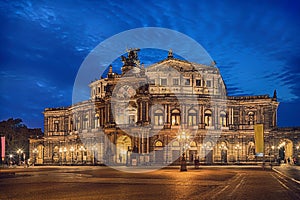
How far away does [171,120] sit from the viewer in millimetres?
83625

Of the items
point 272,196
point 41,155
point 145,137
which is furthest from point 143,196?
point 41,155

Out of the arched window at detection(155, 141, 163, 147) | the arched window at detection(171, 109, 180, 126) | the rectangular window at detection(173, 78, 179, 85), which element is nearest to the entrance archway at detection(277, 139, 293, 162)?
the arched window at detection(171, 109, 180, 126)

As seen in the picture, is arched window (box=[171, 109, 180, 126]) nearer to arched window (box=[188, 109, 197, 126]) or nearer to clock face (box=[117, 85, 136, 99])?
arched window (box=[188, 109, 197, 126])

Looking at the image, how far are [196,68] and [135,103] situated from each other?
60.5 ft

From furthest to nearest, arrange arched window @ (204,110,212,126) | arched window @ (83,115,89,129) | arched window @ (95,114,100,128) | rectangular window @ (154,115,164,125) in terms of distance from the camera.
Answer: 1. arched window @ (83,115,89,129)
2. arched window @ (95,114,100,128)
3. arched window @ (204,110,212,126)
4. rectangular window @ (154,115,164,125)

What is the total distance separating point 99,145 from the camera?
3410 inches

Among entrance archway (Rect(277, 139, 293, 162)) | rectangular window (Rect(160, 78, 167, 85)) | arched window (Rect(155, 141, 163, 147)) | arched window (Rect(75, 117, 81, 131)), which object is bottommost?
entrance archway (Rect(277, 139, 293, 162))

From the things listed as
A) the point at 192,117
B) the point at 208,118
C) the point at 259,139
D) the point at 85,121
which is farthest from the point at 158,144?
A: the point at 259,139

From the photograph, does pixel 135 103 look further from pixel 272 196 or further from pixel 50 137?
pixel 272 196

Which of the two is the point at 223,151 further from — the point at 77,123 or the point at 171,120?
the point at 77,123

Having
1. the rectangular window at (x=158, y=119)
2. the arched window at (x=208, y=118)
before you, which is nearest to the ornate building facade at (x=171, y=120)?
the arched window at (x=208, y=118)

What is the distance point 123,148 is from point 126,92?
11824 mm

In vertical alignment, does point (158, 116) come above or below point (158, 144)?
above

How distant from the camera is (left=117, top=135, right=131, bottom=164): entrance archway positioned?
8269 centimetres
